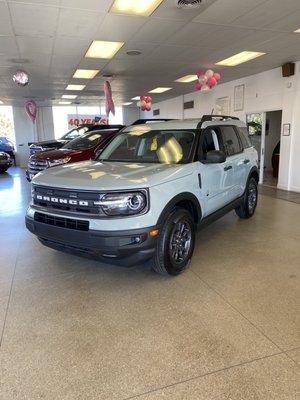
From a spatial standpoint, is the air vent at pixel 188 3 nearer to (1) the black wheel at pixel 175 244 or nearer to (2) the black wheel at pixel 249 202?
(2) the black wheel at pixel 249 202

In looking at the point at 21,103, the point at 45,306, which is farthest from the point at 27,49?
the point at 21,103

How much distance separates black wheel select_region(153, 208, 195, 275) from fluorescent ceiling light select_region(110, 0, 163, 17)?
116 inches

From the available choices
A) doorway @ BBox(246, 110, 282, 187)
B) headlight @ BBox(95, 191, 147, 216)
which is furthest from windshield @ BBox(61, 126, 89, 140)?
headlight @ BBox(95, 191, 147, 216)

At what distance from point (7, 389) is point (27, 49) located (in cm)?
625

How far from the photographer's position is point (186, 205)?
353 cm

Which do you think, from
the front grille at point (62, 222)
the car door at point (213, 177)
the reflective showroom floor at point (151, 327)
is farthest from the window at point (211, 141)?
the front grille at point (62, 222)

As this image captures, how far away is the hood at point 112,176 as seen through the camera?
2.90 meters

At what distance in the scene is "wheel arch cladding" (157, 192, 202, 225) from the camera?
9.99 ft

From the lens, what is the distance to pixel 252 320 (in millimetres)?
2549

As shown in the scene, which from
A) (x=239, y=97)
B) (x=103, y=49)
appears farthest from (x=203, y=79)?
(x=103, y=49)

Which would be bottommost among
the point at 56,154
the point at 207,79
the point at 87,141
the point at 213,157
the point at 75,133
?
the point at 56,154

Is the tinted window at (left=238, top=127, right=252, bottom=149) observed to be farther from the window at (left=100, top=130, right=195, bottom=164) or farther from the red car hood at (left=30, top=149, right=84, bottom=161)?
the red car hood at (left=30, top=149, right=84, bottom=161)

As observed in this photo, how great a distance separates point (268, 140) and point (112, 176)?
9933mm

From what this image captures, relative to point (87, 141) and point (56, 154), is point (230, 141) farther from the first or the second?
point (56, 154)
